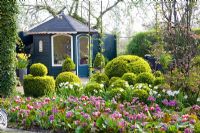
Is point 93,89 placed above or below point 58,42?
below

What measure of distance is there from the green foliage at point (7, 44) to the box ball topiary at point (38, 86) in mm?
1182

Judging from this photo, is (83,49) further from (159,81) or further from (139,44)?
(159,81)

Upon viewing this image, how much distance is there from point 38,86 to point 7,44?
1791mm

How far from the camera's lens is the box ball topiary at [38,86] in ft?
33.3

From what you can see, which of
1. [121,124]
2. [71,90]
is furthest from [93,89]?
[121,124]

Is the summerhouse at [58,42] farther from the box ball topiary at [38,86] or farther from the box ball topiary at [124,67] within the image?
the box ball topiary at [124,67]

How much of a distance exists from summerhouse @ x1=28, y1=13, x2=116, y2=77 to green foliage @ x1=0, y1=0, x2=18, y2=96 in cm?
728

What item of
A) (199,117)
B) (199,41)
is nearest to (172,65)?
(199,41)

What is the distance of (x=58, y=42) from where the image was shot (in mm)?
16781

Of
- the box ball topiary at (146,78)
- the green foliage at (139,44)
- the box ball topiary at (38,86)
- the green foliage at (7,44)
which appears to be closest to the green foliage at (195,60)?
the box ball topiary at (146,78)

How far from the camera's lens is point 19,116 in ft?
20.8

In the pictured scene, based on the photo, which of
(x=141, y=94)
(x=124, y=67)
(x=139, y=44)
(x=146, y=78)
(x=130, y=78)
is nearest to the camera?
(x=141, y=94)

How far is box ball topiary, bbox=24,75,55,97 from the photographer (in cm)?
1016

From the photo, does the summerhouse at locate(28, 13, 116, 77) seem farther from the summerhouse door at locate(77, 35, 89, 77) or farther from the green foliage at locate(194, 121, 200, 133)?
the green foliage at locate(194, 121, 200, 133)
